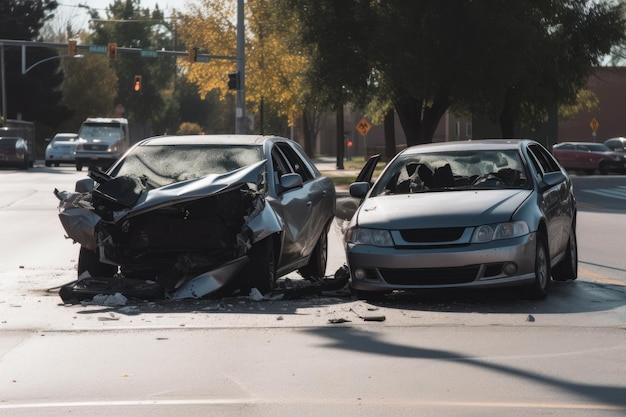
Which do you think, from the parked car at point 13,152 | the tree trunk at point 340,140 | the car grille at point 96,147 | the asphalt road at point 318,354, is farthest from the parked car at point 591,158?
the asphalt road at point 318,354

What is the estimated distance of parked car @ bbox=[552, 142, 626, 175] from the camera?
54969mm

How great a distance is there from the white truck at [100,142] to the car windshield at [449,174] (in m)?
38.2

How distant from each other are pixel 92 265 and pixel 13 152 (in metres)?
42.9

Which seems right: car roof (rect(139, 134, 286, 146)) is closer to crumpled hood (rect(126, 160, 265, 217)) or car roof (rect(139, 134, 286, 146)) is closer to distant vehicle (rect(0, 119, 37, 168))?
crumpled hood (rect(126, 160, 265, 217))

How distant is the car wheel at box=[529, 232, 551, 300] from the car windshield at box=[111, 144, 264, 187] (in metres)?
2.90

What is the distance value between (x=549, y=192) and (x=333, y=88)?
30.2 metres

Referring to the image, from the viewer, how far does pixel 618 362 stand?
8.20 m

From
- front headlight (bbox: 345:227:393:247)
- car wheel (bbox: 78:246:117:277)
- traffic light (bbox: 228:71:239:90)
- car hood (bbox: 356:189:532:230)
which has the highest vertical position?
traffic light (bbox: 228:71:239:90)

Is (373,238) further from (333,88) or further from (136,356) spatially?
(333,88)

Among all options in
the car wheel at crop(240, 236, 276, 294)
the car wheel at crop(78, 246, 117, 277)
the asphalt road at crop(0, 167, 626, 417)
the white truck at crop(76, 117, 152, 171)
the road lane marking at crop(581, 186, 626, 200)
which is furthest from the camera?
the white truck at crop(76, 117, 152, 171)

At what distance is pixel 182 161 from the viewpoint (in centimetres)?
1248

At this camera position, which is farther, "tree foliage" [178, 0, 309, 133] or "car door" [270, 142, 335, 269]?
"tree foliage" [178, 0, 309, 133]

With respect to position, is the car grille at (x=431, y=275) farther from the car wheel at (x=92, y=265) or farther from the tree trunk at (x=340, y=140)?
the tree trunk at (x=340, y=140)

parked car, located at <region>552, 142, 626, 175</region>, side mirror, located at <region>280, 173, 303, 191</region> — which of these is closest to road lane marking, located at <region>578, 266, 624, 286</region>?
side mirror, located at <region>280, 173, 303, 191</region>
